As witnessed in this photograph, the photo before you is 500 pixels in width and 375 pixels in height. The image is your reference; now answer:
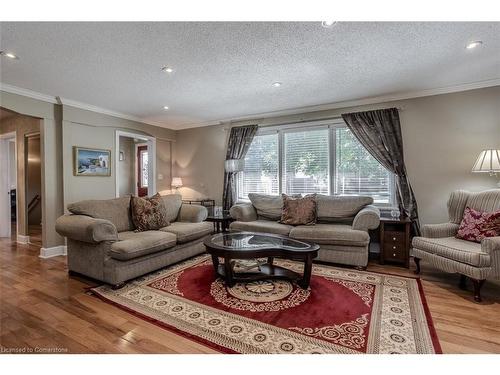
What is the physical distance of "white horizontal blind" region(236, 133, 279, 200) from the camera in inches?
196

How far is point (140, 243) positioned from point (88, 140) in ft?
8.73

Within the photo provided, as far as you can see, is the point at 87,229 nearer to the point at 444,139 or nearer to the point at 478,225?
the point at 478,225

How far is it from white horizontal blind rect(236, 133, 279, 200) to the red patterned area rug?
228 cm

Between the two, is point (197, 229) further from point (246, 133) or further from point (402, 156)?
point (402, 156)

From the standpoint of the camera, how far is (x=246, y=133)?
16.8 feet

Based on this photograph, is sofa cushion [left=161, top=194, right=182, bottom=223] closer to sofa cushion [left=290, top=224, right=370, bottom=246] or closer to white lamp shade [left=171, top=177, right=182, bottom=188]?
white lamp shade [left=171, top=177, right=182, bottom=188]

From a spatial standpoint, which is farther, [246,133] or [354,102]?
[246,133]

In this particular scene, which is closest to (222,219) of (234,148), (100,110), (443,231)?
(234,148)

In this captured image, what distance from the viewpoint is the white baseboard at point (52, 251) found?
391 cm

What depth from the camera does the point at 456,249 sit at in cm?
253

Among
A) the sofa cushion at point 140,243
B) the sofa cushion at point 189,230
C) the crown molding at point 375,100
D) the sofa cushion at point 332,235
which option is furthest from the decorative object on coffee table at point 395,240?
the sofa cushion at point 140,243

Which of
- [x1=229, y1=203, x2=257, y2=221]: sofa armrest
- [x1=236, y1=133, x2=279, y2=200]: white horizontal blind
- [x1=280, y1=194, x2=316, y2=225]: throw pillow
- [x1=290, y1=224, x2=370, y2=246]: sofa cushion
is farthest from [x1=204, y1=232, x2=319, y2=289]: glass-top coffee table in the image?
[x1=236, y1=133, x2=279, y2=200]: white horizontal blind

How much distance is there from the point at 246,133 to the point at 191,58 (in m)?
2.51

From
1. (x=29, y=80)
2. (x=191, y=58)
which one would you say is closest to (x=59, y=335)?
(x=191, y=58)
